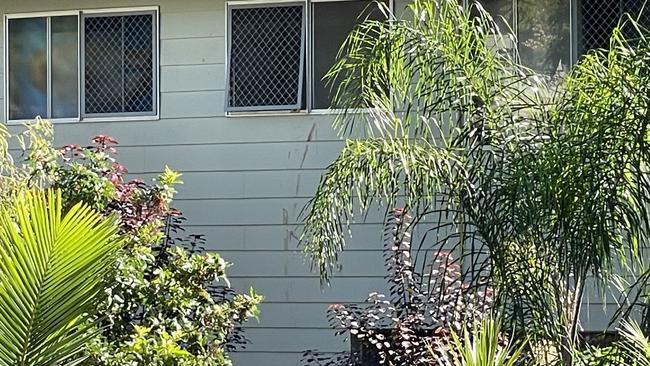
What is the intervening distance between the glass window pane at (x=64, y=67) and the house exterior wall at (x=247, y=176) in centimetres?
50

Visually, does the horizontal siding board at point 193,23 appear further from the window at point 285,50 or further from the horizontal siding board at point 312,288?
the horizontal siding board at point 312,288

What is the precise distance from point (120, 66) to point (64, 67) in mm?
645

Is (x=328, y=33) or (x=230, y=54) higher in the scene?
(x=328, y=33)

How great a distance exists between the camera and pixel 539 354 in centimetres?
631

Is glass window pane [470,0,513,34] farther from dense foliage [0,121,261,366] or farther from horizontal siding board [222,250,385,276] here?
dense foliage [0,121,261,366]

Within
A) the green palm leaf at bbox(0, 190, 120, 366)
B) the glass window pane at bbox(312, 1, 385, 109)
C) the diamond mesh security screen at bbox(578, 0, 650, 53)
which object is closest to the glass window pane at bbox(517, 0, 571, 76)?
the diamond mesh security screen at bbox(578, 0, 650, 53)

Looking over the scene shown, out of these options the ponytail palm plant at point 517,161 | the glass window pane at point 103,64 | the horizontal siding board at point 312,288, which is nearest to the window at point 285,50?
the glass window pane at point 103,64

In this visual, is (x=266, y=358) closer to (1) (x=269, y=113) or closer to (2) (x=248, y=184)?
(2) (x=248, y=184)

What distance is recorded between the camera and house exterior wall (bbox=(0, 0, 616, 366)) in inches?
390

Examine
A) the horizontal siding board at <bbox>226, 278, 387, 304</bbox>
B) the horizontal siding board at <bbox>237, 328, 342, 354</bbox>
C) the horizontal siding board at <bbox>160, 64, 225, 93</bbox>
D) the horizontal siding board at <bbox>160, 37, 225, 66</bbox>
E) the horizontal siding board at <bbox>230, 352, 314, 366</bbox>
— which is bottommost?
the horizontal siding board at <bbox>230, 352, 314, 366</bbox>

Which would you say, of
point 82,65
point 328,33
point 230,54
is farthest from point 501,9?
point 82,65

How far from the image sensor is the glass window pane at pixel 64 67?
1066 cm

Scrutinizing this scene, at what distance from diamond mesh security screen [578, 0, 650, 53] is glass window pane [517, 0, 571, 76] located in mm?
123

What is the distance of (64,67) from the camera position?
10703 millimetres
